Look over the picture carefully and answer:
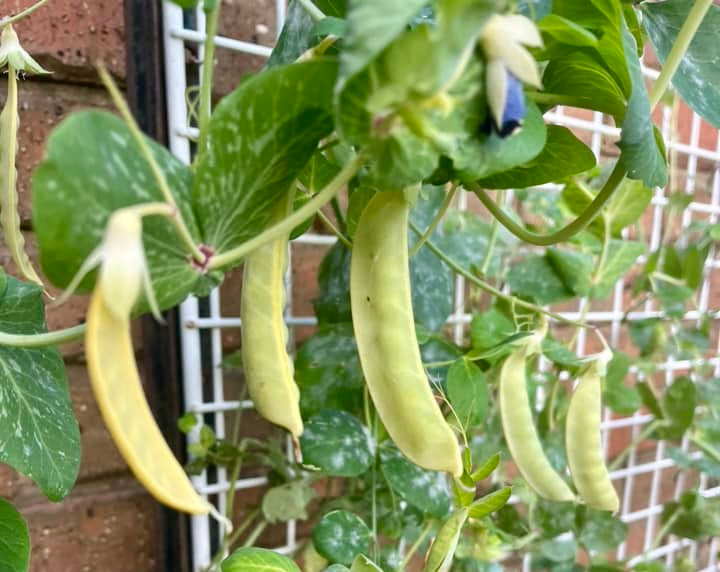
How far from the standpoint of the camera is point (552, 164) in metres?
0.28

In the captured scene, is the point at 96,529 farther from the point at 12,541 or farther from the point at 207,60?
the point at 207,60

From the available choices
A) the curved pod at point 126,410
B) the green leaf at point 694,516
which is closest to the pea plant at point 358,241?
the curved pod at point 126,410

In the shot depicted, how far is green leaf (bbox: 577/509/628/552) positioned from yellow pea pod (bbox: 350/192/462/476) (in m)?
0.43

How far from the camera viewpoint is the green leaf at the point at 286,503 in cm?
48

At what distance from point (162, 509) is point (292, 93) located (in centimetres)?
41

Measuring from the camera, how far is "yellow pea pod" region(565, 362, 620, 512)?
345 mm

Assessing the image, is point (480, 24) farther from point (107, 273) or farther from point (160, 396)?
point (160, 396)

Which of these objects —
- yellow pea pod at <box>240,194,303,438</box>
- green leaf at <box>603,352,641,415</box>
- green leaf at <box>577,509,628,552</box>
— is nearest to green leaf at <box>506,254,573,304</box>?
green leaf at <box>603,352,641,415</box>

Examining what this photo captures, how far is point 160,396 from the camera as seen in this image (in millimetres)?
478

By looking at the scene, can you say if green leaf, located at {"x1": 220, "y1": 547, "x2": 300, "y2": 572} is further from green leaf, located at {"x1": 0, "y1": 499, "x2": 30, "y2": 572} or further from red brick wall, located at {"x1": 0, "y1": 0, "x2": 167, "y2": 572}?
red brick wall, located at {"x1": 0, "y1": 0, "x2": 167, "y2": 572}

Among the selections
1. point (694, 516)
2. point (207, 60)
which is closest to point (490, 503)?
point (207, 60)

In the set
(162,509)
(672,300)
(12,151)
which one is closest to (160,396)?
(162,509)

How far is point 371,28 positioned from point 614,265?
45 cm

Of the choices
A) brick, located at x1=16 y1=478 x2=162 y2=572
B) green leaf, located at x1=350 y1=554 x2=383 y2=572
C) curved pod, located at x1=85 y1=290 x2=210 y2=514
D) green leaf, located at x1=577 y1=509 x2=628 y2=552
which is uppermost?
curved pod, located at x1=85 y1=290 x2=210 y2=514
